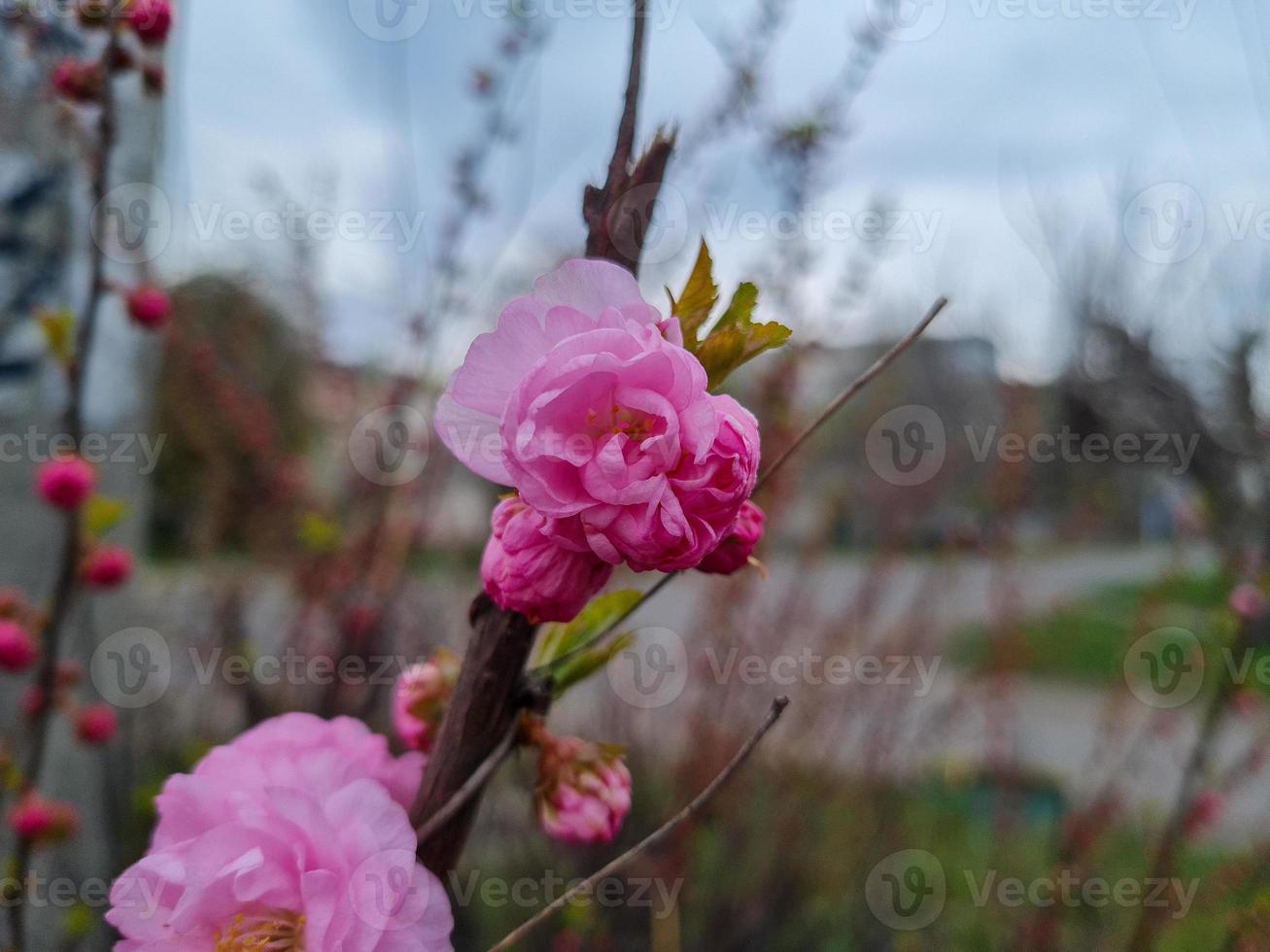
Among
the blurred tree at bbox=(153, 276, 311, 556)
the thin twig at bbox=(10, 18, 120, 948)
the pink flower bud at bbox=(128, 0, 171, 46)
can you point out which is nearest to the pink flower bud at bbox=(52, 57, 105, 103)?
the thin twig at bbox=(10, 18, 120, 948)

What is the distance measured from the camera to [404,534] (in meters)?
1.90

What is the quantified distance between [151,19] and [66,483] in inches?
22.7

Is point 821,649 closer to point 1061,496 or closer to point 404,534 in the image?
point 404,534

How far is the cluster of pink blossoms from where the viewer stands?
0.37 m

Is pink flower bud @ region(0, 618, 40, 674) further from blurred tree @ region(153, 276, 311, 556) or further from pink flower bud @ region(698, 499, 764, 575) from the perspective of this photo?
pink flower bud @ region(698, 499, 764, 575)

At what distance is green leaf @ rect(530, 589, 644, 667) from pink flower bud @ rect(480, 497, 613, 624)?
89 millimetres

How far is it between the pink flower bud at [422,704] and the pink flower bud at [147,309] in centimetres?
77

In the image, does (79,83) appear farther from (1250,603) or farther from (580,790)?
(1250,603)

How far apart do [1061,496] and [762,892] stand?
8311 mm

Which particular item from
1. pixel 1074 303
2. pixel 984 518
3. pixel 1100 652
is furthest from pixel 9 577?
pixel 1100 652

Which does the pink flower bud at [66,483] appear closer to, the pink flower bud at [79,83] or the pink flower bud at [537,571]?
the pink flower bud at [79,83]

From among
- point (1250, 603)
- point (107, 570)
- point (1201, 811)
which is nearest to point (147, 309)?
point (107, 570)

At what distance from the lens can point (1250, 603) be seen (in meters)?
1.32

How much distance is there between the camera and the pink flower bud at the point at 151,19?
24.3 inches
